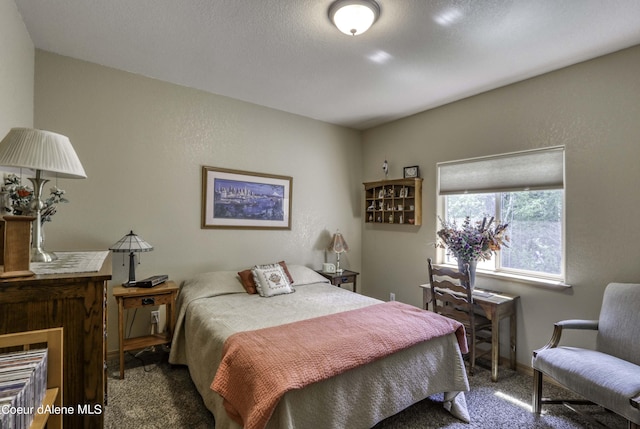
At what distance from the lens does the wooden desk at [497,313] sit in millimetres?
2652

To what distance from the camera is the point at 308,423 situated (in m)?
1.53

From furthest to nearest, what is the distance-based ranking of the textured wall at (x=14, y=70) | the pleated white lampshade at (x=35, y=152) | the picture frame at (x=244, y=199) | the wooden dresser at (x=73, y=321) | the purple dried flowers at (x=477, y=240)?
the picture frame at (x=244, y=199)
the purple dried flowers at (x=477, y=240)
the textured wall at (x=14, y=70)
the pleated white lampshade at (x=35, y=152)
the wooden dresser at (x=73, y=321)

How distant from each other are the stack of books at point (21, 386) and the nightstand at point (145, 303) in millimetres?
1724

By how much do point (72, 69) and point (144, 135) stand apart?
0.74 metres

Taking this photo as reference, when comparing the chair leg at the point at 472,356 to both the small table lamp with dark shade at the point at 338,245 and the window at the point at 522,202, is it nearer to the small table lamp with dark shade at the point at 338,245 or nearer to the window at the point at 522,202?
the window at the point at 522,202

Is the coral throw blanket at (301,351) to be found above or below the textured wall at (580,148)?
below

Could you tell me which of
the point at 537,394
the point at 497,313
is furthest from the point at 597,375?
the point at 497,313

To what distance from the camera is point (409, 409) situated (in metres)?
2.19

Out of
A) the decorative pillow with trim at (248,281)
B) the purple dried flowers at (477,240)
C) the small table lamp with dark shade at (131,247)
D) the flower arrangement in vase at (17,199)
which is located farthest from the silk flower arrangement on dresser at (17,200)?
the purple dried flowers at (477,240)

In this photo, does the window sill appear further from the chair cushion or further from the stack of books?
the stack of books

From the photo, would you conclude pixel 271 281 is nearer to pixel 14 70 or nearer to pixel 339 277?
pixel 339 277

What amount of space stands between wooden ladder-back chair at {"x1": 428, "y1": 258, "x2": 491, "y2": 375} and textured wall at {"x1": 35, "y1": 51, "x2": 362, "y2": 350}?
1.72m

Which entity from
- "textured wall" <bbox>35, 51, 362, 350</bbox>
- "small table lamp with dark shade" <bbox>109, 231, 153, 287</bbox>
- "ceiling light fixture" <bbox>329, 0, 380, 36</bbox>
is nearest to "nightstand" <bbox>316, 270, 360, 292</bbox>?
"textured wall" <bbox>35, 51, 362, 350</bbox>

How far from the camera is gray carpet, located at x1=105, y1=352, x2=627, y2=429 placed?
2.01 m
